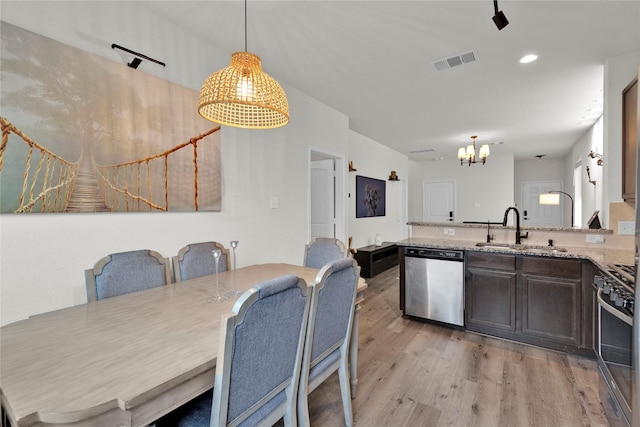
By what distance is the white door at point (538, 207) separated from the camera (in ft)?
27.6

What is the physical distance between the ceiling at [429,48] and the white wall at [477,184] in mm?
3222

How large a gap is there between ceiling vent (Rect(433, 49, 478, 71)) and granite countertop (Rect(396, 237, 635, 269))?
1.82m

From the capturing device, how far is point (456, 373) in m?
2.27

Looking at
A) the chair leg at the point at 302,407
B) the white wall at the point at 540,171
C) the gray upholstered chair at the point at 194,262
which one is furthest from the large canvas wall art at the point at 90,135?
the white wall at the point at 540,171

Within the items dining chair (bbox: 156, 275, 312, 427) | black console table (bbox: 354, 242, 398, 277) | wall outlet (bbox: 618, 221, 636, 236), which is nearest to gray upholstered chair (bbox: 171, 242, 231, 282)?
dining chair (bbox: 156, 275, 312, 427)

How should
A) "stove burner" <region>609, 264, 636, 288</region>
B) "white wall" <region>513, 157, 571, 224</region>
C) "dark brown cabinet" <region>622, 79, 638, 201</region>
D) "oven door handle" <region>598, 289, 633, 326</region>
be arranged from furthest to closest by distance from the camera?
"white wall" <region>513, 157, 571, 224</region> → "dark brown cabinet" <region>622, 79, 638, 201</region> → "stove burner" <region>609, 264, 636, 288</region> → "oven door handle" <region>598, 289, 633, 326</region>

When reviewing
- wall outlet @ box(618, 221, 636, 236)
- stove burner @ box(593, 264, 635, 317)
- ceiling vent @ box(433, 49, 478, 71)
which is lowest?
stove burner @ box(593, 264, 635, 317)

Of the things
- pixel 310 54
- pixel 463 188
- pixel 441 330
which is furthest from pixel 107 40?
pixel 463 188

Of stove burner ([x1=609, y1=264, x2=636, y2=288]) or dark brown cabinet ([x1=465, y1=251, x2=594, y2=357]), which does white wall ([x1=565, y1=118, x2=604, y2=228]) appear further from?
stove burner ([x1=609, y1=264, x2=636, y2=288])

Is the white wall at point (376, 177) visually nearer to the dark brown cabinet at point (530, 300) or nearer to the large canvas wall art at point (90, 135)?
the dark brown cabinet at point (530, 300)

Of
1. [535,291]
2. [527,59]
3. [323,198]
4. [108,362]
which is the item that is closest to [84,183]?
[108,362]

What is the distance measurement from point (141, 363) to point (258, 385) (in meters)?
0.41

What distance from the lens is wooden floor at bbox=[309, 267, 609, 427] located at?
1.80 metres

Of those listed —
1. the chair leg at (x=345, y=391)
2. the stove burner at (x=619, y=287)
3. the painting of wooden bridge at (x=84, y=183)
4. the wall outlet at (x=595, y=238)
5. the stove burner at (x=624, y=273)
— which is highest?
the painting of wooden bridge at (x=84, y=183)
